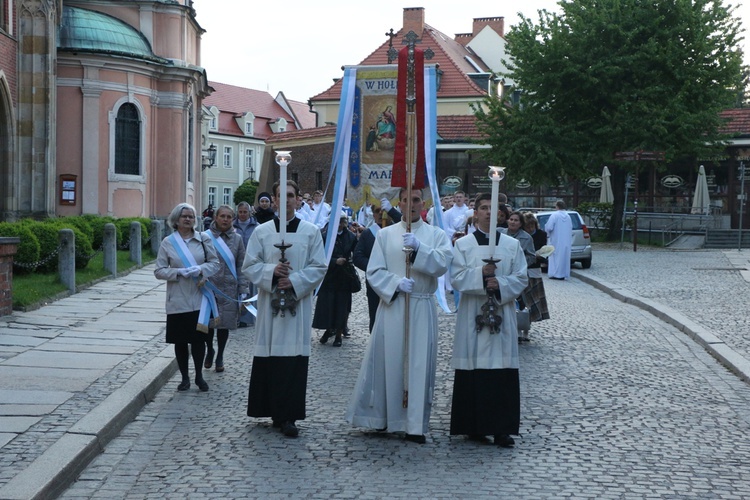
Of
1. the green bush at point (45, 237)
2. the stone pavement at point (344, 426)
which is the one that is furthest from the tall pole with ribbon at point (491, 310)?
the green bush at point (45, 237)

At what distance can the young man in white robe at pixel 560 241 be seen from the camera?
23.3 meters

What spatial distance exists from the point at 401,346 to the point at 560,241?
16.7 meters

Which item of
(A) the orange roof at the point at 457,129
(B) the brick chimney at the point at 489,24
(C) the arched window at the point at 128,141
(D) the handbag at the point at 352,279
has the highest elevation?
(B) the brick chimney at the point at 489,24

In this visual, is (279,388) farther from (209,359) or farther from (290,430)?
(209,359)

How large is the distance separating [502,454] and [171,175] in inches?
1276

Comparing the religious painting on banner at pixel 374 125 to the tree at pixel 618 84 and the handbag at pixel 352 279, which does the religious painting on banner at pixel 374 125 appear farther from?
the tree at pixel 618 84

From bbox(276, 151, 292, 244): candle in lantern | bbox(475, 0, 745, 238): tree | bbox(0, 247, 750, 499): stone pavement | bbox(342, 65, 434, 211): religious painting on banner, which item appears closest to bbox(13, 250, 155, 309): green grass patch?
bbox(0, 247, 750, 499): stone pavement

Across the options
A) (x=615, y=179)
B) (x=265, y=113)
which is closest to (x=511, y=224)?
(x=615, y=179)

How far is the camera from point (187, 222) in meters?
9.30

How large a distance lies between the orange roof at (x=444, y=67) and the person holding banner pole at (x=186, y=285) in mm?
43889

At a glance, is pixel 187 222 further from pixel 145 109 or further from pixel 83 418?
pixel 145 109

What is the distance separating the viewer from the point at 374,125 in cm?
1311

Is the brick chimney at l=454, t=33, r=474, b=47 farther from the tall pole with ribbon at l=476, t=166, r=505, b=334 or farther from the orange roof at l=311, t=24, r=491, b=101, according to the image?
the tall pole with ribbon at l=476, t=166, r=505, b=334

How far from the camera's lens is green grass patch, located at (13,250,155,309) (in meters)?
14.2
